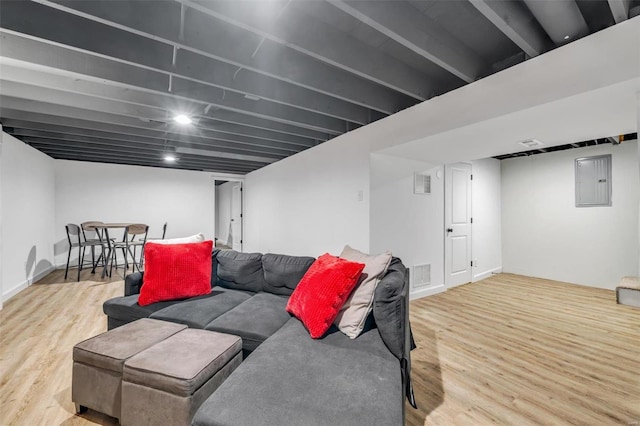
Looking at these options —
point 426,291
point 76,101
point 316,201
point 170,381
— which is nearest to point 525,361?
point 426,291

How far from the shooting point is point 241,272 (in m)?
2.60

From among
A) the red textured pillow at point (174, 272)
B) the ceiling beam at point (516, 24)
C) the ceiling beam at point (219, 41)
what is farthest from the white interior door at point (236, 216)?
the ceiling beam at point (516, 24)

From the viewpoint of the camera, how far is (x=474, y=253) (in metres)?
4.92

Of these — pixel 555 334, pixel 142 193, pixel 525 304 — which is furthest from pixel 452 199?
pixel 142 193

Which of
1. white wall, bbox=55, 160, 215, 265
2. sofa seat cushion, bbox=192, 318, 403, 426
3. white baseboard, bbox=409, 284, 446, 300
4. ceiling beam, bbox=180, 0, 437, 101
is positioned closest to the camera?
sofa seat cushion, bbox=192, 318, 403, 426

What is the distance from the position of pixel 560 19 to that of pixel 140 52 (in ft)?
9.18

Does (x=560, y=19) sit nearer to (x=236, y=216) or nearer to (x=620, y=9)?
(x=620, y=9)

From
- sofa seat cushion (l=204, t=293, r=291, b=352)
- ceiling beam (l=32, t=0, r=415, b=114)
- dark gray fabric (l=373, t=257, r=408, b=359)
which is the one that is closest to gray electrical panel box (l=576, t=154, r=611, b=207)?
ceiling beam (l=32, t=0, r=415, b=114)

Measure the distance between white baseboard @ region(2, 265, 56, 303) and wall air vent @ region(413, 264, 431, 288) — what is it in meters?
5.37

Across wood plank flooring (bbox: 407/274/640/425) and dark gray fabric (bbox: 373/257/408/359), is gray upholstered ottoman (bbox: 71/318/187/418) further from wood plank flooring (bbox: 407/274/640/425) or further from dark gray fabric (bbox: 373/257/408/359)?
wood plank flooring (bbox: 407/274/640/425)

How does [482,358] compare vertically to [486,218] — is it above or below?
below

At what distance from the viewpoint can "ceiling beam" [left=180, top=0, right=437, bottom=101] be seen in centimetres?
157

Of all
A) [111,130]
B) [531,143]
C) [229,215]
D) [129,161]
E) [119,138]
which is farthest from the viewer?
[229,215]

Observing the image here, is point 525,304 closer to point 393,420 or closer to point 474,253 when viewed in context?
point 474,253
